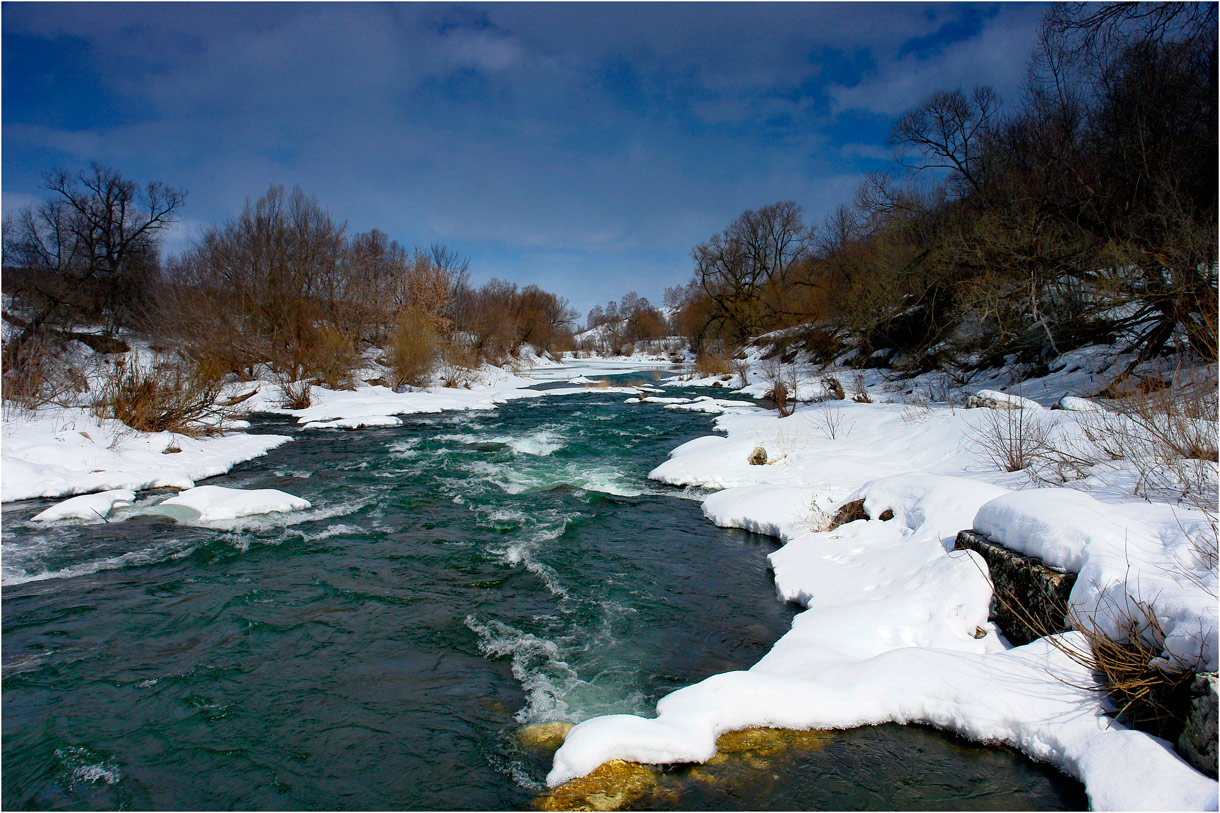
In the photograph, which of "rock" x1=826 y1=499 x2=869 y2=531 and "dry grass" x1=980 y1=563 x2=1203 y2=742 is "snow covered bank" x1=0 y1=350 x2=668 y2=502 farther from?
"dry grass" x1=980 y1=563 x2=1203 y2=742

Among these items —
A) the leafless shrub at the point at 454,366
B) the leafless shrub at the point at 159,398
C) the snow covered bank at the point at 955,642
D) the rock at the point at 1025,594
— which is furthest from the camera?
the leafless shrub at the point at 454,366

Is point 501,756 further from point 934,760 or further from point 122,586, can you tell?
point 122,586

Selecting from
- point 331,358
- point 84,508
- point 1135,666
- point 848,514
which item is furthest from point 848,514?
point 331,358

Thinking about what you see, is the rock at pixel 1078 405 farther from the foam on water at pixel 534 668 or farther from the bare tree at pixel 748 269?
the bare tree at pixel 748 269

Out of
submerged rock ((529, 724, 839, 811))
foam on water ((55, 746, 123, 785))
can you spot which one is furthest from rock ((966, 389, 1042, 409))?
foam on water ((55, 746, 123, 785))

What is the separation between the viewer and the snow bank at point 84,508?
24.1 feet

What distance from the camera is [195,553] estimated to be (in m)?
6.43

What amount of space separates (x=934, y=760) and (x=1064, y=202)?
53.4 feet

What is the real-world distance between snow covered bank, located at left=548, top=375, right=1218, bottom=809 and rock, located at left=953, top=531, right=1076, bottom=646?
11 cm

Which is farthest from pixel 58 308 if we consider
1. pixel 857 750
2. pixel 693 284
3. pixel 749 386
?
pixel 693 284

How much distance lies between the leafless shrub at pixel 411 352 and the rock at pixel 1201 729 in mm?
24790

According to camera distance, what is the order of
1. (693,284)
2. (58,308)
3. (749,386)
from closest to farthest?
1. (58,308)
2. (749,386)
3. (693,284)

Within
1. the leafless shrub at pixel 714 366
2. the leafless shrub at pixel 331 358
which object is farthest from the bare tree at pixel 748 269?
the leafless shrub at pixel 331 358

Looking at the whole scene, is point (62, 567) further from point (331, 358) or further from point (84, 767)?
point (331, 358)
